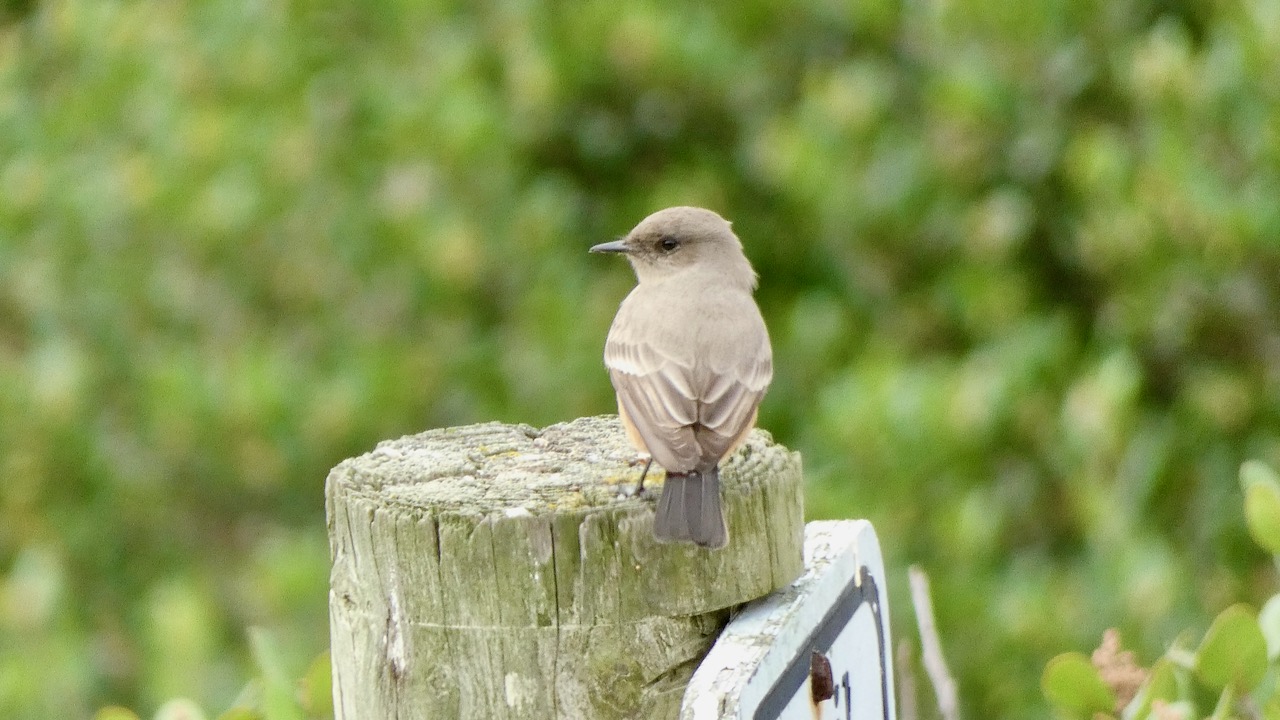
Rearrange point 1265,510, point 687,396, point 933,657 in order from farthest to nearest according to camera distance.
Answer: point 687,396, point 1265,510, point 933,657

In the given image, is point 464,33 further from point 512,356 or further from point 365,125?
point 512,356

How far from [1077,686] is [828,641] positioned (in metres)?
0.44

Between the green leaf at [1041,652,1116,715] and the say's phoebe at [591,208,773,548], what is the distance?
0.59m

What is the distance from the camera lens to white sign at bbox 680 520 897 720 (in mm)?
2234

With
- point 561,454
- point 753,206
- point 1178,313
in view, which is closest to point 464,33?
point 753,206

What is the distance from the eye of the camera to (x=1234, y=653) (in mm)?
2590

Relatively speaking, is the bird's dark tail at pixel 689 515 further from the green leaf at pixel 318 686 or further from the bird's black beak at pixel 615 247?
the bird's black beak at pixel 615 247

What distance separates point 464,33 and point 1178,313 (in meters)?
3.35

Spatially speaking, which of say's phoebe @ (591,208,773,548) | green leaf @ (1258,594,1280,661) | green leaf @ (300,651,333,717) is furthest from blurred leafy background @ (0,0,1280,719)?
green leaf @ (300,651,333,717)

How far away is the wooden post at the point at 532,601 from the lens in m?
2.34

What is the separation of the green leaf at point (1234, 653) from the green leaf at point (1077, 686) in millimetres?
148

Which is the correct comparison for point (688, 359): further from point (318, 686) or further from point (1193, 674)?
point (1193, 674)

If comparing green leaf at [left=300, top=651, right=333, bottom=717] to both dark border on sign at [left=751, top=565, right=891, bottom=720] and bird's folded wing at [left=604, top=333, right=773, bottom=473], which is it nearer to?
bird's folded wing at [left=604, top=333, right=773, bottom=473]

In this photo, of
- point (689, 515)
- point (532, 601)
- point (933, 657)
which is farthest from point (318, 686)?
point (933, 657)
